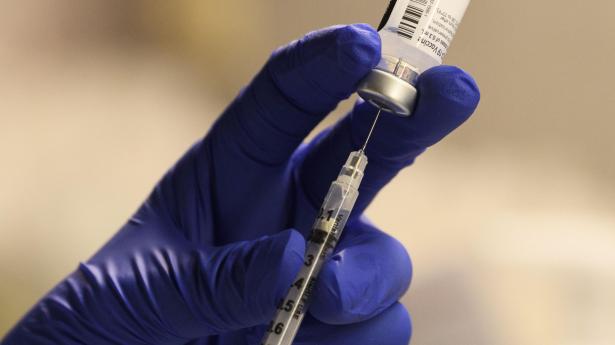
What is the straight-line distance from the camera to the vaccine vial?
0.92 m

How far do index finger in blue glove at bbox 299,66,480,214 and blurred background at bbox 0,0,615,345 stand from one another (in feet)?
1.01

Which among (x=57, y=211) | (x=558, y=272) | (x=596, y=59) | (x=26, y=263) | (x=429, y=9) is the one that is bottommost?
(x=26, y=263)

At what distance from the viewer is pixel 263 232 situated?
119 cm

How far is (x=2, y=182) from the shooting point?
4.61ft

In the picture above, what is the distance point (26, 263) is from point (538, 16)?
3.63 ft

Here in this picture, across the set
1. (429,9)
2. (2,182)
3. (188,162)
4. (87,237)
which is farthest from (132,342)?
(429,9)

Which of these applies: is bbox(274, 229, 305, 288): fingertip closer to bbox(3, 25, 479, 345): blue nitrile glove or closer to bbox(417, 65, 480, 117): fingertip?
bbox(3, 25, 479, 345): blue nitrile glove

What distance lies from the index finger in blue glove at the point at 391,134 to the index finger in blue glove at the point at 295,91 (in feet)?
0.20

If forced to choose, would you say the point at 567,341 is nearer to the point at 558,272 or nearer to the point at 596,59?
the point at 558,272

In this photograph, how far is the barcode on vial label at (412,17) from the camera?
939 mm

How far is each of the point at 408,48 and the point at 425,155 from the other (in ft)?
1.77

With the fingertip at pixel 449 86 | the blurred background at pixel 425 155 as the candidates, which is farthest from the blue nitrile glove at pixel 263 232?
the blurred background at pixel 425 155

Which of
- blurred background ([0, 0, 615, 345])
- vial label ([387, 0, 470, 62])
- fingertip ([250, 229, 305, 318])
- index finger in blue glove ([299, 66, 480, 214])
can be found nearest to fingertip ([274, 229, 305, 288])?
fingertip ([250, 229, 305, 318])

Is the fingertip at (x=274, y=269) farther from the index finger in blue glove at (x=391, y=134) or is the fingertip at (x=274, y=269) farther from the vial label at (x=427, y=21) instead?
the vial label at (x=427, y=21)
